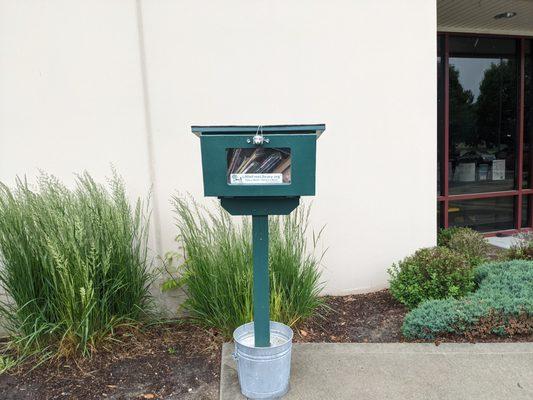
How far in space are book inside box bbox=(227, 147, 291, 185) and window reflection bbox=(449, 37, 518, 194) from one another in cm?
525

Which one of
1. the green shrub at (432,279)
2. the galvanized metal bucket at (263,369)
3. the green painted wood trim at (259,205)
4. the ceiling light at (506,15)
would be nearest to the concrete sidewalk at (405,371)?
the galvanized metal bucket at (263,369)

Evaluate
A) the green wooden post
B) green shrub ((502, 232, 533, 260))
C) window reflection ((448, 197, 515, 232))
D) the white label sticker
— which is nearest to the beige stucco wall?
green shrub ((502, 232, 533, 260))

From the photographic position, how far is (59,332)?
3.07m

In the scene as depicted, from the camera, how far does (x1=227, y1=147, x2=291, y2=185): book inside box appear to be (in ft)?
7.50

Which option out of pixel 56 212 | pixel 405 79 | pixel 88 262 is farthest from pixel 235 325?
pixel 405 79

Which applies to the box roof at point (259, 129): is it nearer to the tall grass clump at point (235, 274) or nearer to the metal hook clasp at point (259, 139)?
the metal hook clasp at point (259, 139)

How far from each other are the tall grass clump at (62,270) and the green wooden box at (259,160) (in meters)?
1.23

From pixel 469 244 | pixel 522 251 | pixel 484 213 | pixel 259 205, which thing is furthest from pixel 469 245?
pixel 259 205

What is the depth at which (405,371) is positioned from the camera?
2.88 meters

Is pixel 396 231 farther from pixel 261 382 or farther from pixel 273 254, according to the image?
pixel 261 382

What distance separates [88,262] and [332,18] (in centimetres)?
307

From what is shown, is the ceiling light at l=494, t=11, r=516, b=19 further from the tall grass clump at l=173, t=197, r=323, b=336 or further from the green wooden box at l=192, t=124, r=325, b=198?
the green wooden box at l=192, t=124, r=325, b=198

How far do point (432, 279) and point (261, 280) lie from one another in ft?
6.36

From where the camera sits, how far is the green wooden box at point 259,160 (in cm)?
224
